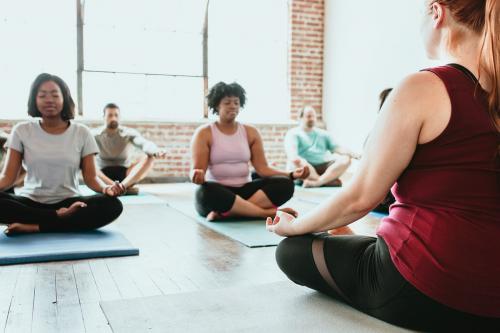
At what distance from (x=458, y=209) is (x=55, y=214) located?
2248mm

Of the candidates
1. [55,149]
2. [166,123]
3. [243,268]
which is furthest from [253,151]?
[166,123]

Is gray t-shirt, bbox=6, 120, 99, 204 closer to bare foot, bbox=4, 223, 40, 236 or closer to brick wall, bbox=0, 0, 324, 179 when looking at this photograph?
bare foot, bbox=4, 223, 40, 236

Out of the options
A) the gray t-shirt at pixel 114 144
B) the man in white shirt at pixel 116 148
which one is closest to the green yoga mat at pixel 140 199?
the man in white shirt at pixel 116 148

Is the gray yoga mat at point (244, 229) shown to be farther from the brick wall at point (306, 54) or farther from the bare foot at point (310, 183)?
the brick wall at point (306, 54)

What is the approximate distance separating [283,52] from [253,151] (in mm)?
3718

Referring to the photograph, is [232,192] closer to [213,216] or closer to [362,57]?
[213,216]

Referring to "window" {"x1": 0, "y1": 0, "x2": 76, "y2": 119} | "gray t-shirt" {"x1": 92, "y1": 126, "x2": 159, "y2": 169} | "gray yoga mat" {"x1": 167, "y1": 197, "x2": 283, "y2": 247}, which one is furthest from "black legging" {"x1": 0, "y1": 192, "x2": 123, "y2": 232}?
"window" {"x1": 0, "y1": 0, "x2": 76, "y2": 119}

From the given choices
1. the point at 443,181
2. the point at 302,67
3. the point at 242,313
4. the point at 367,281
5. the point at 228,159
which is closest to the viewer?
the point at 443,181

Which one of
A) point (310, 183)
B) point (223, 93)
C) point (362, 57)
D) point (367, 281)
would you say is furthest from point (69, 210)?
point (362, 57)

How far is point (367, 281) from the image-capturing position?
150cm

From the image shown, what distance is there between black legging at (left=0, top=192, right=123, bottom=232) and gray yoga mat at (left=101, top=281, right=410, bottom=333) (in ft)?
4.15

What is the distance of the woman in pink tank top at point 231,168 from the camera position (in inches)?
141

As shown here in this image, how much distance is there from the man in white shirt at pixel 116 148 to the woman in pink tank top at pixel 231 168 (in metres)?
1.27

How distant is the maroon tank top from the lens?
4.10 feet
